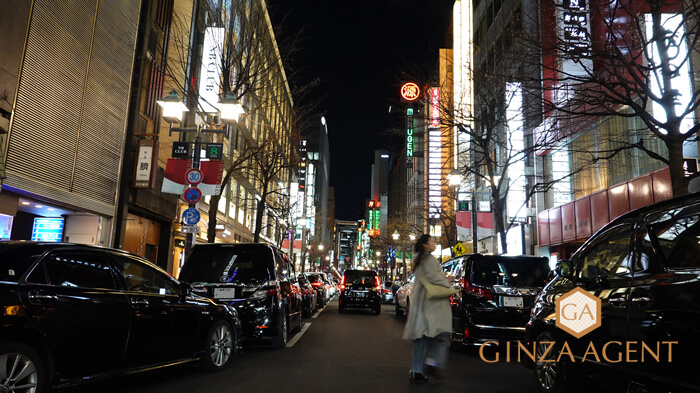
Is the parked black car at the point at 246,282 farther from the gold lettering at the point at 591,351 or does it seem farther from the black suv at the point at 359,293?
the black suv at the point at 359,293

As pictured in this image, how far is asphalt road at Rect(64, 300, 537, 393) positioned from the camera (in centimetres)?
600

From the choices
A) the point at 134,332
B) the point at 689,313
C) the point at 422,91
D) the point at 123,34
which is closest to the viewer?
the point at 689,313

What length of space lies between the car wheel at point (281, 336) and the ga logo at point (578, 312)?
512cm

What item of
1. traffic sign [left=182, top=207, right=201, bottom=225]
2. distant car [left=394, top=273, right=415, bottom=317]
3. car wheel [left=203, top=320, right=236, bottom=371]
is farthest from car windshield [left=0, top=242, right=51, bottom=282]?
distant car [left=394, top=273, right=415, bottom=317]

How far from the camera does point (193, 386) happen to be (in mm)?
5980

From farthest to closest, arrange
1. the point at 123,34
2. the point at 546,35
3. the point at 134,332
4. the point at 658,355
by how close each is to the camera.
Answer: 1. the point at 123,34
2. the point at 546,35
3. the point at 134,332
4. the point at 658,355

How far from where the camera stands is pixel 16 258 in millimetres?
4504

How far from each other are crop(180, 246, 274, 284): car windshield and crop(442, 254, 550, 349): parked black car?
3610 mm

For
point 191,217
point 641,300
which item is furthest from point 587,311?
point 191,217

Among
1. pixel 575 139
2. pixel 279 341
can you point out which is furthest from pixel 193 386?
pixel 575 139

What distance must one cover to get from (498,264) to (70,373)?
7165 millimetres

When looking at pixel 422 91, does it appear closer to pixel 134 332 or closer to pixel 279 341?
pixel 279 341

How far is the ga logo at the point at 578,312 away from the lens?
4.67 meters

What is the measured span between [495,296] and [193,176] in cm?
853
